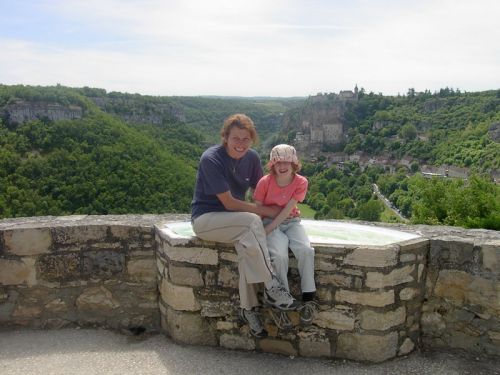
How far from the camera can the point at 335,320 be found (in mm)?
3086

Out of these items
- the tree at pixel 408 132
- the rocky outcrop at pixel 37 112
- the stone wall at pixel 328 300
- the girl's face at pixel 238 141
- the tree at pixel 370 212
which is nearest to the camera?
the stone wall at pixel 328 300

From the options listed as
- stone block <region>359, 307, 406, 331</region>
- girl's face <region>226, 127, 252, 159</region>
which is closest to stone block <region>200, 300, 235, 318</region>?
stone block <region>359, 307, 406, 331</region>

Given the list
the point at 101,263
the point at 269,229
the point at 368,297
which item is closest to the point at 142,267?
the point at 101,263

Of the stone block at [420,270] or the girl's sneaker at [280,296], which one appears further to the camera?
the stone block at [420,270]

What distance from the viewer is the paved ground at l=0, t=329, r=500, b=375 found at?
2.99 meters

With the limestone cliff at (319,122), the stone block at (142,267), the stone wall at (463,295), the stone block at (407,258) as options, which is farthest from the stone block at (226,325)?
the limestone cliff at (319,122)

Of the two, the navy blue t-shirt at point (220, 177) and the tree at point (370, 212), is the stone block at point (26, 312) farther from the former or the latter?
the tree at point (370, 212)

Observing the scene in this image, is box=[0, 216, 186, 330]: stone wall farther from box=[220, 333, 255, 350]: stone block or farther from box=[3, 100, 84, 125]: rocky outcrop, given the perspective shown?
box=[3, 100, 84, 125]: rocky outcrop

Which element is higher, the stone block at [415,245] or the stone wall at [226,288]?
the stone block at [415,245]

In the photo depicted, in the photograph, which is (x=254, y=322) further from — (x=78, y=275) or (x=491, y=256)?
(x=491, y=256)

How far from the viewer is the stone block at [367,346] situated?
3.04 metres

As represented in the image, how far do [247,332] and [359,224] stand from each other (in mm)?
1354

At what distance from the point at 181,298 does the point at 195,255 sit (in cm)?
37

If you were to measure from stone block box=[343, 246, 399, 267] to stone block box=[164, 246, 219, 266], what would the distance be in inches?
39.0
